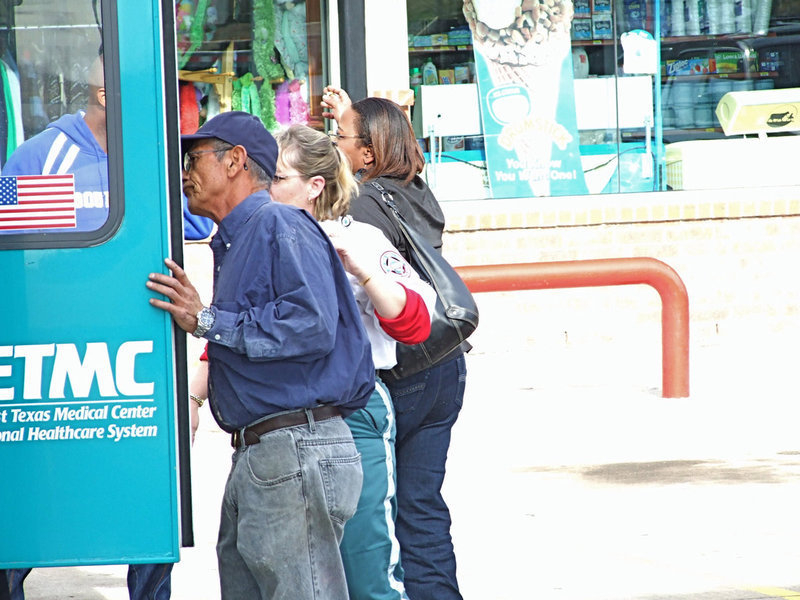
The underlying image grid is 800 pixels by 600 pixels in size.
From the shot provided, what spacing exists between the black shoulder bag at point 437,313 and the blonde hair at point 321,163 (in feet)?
1.15

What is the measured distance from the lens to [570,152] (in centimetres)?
1008

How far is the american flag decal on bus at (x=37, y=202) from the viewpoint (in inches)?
114

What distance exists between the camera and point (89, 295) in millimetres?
2863

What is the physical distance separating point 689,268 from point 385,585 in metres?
7.13

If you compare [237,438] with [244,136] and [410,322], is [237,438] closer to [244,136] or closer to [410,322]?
[410,322]

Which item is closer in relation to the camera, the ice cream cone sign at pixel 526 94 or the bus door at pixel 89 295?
the bus door at pixel 89 295

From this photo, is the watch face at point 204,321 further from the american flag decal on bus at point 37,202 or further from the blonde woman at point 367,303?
the blonde woman at point 367,303

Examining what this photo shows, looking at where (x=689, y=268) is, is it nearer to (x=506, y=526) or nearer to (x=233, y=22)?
(x=233, y=22)

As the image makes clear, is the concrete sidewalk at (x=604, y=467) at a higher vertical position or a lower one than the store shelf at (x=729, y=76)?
lower

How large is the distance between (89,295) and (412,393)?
1.15 metres

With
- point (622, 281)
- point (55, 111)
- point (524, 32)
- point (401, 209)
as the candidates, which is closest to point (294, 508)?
point (55, 111)

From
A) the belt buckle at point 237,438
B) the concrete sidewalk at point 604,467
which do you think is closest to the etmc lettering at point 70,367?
the belt buckle at point 237,438

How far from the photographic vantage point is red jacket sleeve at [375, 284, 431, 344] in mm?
3250

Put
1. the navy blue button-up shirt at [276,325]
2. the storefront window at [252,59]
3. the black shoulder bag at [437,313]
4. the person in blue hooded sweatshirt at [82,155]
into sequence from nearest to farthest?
1. the navy blue button-up shirt at [276,325]
2. the person in blue hooded sweatshirt at [82,155]
3. the black shoulder bag at [437,313]
4. the storefront window at [252,59]
